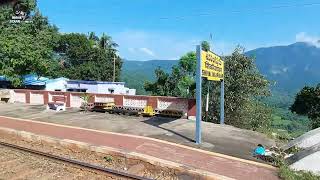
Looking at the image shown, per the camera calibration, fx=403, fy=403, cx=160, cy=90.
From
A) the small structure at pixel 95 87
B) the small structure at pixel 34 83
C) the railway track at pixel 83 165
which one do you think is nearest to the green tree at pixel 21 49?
the small structure at pixel 95 87

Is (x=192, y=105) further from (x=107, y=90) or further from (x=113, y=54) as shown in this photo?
(x=113, y=54)

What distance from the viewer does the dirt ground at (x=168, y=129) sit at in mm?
14117

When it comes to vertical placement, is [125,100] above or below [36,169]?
above

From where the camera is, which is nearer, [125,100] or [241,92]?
[125,100]

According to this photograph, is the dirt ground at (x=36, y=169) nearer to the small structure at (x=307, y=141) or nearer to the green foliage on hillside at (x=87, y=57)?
the small structure at (x=307, y=141)

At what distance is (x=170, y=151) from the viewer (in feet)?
41.3

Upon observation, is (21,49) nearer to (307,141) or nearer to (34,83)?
(34,83)

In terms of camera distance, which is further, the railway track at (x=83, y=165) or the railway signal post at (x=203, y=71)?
the railway signal post at (x=203, y=71)

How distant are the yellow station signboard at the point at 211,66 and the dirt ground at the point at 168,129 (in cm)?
232

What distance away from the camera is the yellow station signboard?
14.8 m

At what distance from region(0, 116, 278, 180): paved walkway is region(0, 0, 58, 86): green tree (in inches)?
654

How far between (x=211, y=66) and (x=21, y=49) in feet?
69.1

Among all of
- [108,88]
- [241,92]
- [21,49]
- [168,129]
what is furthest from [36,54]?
[168,129]

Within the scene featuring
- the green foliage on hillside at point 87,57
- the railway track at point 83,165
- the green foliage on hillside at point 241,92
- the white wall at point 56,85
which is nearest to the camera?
the railway track at point 83,165
